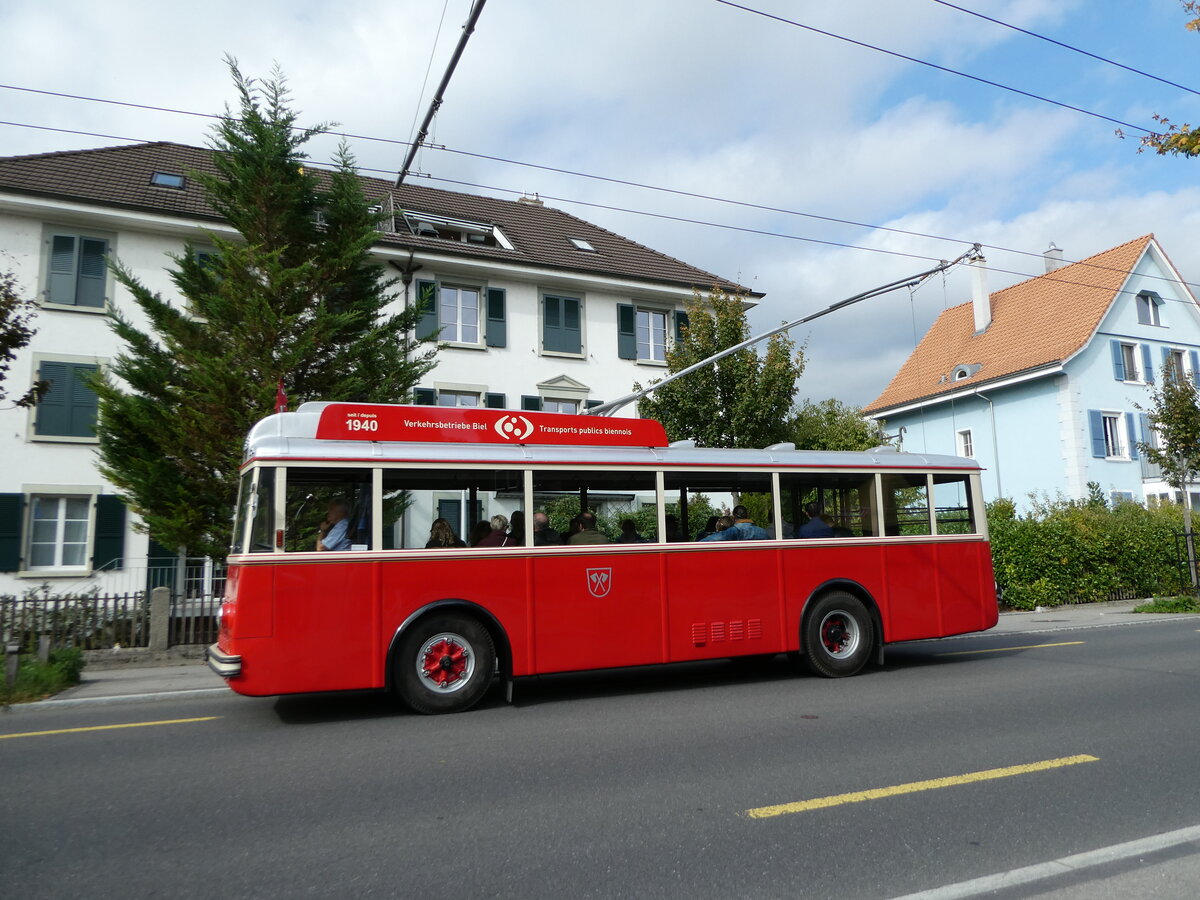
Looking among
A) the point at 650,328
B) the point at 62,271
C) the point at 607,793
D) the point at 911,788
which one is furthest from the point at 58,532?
the point at 911,788

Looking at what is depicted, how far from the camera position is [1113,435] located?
34594 millimetres

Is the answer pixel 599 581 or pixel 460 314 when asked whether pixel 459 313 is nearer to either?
pixel 460 314

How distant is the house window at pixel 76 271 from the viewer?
21.2 metres

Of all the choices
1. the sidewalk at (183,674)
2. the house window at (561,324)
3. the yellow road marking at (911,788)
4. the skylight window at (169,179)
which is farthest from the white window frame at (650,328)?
the yellow road marking at (911,788)

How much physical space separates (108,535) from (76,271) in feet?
21.4

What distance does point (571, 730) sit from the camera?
293 inches

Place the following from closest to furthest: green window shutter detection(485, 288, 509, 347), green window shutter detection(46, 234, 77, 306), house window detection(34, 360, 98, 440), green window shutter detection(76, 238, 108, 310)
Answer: house window detection(34, 360, 98, 440) → green window shutter detection(46, 234, 77, 306) → green window shutter detection(76, 238, 108, 310) → green window shutter detection(485, 288, 509, 347)

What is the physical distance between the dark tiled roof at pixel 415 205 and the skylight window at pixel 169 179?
0.22 metres

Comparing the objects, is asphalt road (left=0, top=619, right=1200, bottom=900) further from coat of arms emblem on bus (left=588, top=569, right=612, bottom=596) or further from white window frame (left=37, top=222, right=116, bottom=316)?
white window frame (left=37, top=222, right=116, bottom=316)

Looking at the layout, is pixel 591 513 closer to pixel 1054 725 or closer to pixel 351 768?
pixel 351 768

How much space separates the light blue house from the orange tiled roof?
0.06 m

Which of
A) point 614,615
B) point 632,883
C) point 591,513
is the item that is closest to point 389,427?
point 591,513

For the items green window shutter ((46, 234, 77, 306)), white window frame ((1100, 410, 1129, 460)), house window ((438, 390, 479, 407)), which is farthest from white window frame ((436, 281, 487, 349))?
white window frame ((1100, 410, 1129, 460))

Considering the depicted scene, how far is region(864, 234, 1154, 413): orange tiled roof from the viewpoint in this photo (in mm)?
34562
